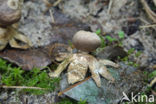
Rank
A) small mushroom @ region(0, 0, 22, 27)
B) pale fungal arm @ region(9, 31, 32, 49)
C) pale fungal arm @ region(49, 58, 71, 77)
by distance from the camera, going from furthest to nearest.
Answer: pale fungal arm @ region(9, 31, 32, 49) < small mushroom @ region(0, 0, 22, 27) < pale fungal arm @ region(49, 58, 71, 77)

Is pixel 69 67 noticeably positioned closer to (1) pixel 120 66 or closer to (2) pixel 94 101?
(2) pixel 94 101

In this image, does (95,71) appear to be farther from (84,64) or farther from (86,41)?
(86,41)

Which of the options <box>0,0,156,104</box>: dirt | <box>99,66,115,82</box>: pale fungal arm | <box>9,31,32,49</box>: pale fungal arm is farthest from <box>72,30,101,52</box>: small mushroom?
<box>9,31,32,49</box>: pale fungal arm

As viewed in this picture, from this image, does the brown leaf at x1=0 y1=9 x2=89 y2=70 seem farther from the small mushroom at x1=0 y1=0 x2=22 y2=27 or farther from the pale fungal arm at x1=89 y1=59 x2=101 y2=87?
the pale fungal arm at x1=89 y1=59 x2=101 y2=87

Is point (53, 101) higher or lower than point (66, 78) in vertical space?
lower

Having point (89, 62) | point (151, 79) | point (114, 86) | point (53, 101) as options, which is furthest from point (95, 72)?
point (151, 79)
